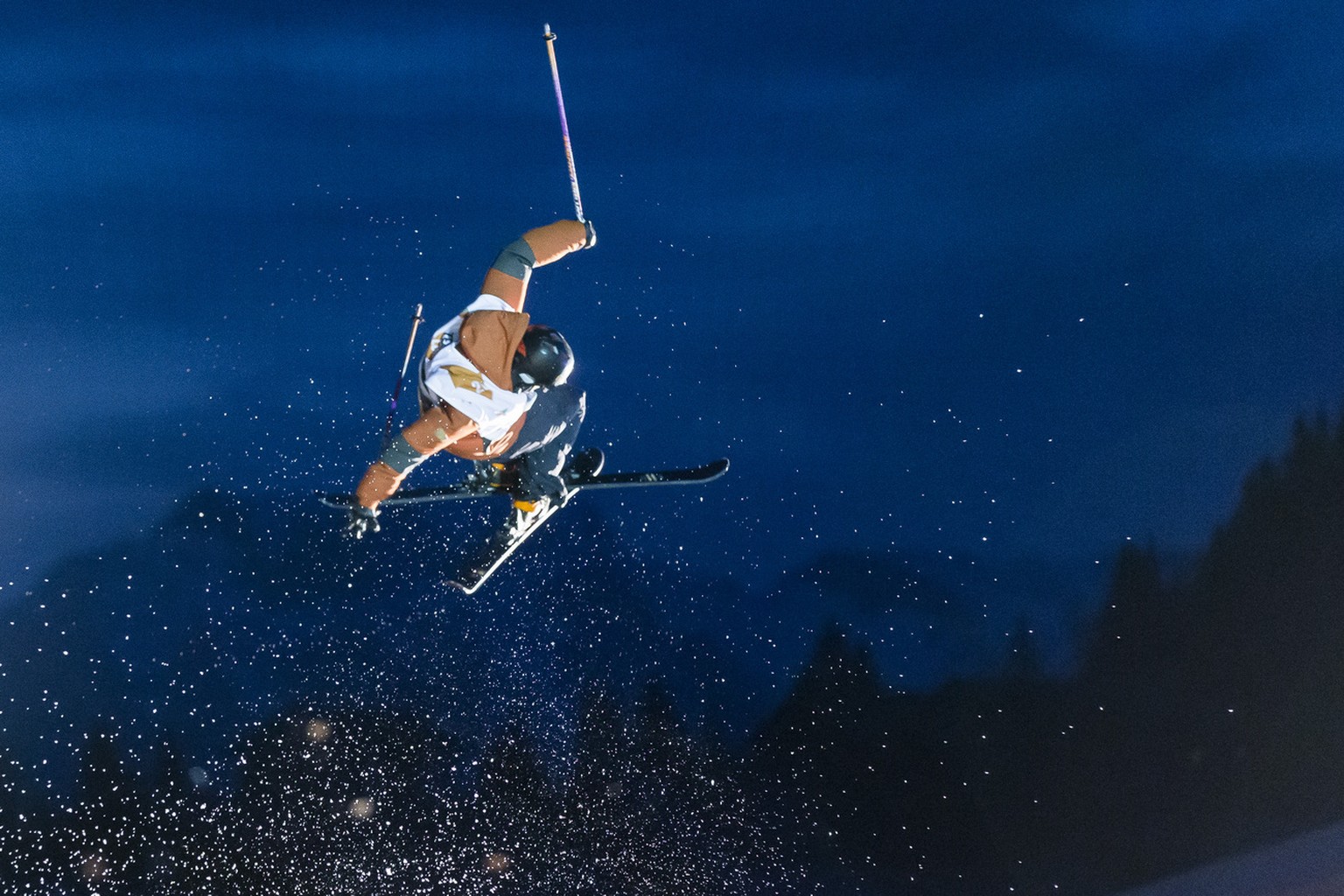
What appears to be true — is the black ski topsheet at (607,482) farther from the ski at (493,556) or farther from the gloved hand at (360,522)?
the gloved hand at (360,522)

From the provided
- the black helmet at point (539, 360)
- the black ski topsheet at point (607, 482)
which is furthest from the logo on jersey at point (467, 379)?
the black ski topsheet at point (607, 482)

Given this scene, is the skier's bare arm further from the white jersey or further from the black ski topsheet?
the black ski topsheet

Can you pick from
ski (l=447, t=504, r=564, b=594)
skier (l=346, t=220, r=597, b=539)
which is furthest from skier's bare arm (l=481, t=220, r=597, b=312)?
ski (l=447, t=504, r=564, b=594)

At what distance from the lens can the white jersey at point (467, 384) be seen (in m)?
5.00

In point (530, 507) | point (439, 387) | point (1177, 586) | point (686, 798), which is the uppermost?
point (439, 387)

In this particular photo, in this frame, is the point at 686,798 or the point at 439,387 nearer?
the point at 439,387

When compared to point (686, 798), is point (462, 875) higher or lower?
lower

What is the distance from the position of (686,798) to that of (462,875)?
15.0 ft

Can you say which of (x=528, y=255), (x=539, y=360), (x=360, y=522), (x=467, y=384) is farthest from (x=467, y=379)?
(x=360, y=522)

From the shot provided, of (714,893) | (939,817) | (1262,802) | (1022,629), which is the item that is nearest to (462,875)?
(714,893)

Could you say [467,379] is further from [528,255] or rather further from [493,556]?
[493,556]

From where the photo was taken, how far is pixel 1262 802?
719 inches

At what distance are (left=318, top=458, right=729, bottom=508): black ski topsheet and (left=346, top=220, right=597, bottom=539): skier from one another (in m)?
0.79

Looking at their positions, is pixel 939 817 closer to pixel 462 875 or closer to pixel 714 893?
pixel 714 893
